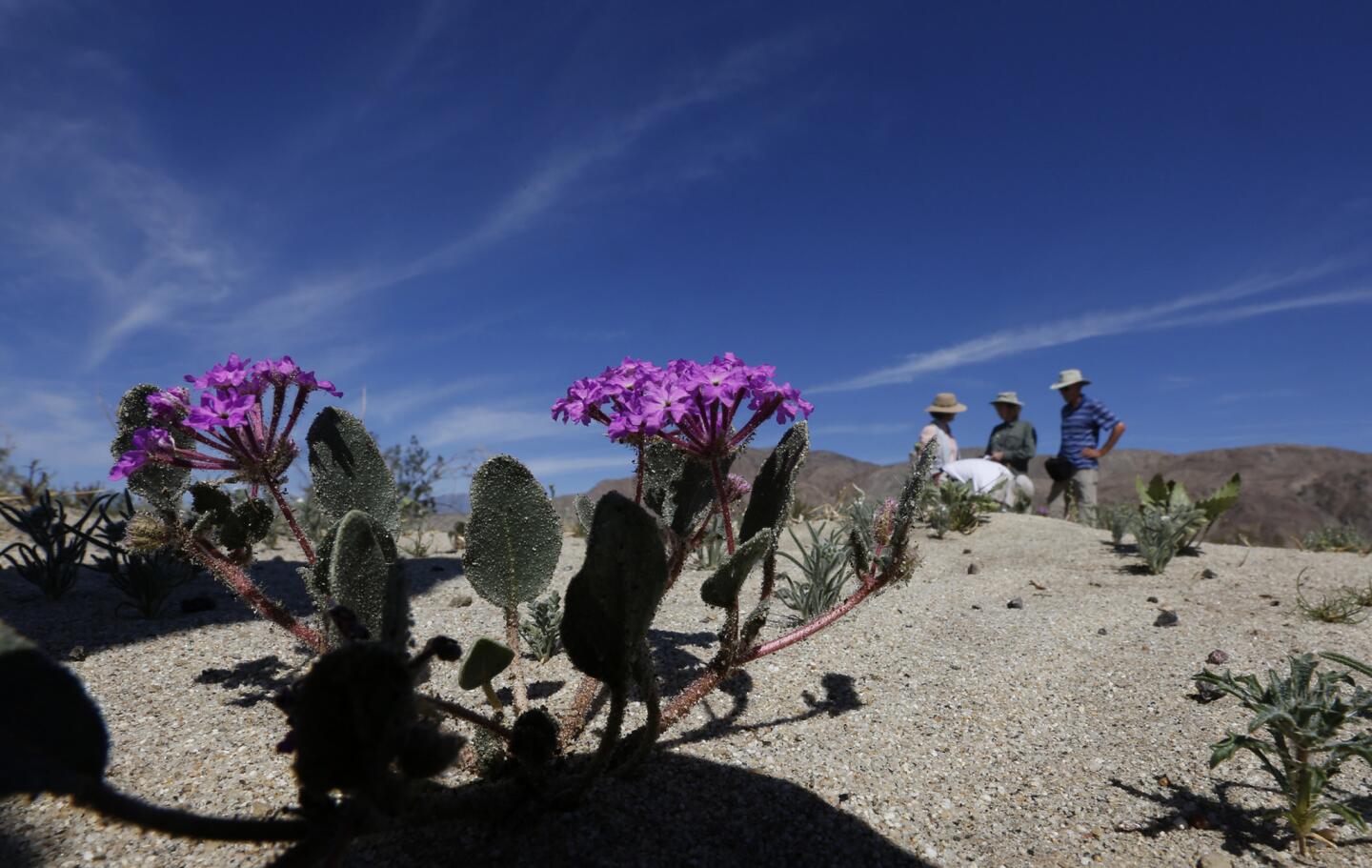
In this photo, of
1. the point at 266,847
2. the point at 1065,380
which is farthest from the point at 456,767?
the point at 1065,380

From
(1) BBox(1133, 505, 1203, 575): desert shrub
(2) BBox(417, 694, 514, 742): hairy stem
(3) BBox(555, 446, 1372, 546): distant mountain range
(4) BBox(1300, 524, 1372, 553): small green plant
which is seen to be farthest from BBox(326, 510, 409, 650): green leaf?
(3) BBox(555, 446, 1372, 546): distant mountain range

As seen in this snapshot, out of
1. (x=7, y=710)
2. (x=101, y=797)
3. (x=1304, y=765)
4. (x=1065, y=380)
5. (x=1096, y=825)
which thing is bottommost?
(x=1096, y=825)

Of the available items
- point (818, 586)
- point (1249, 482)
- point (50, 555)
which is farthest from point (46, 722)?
point (1249, 482)

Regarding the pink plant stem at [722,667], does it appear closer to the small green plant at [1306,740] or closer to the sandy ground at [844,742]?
the sandy ground at [844,742]

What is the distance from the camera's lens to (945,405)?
10492 mm

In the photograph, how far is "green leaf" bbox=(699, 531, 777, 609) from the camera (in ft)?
5.57

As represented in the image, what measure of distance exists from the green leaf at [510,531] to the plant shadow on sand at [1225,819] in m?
1.78

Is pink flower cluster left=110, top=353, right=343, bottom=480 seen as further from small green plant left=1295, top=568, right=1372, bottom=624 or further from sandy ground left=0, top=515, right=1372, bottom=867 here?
small green plant left=1295, top=568, right=1372, bottom=624

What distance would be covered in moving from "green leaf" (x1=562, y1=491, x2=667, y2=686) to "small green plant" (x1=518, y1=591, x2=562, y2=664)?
1.51m

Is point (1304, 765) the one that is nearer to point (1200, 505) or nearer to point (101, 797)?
point (101, 797)

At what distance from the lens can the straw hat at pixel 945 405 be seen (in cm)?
1032

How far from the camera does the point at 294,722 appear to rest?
4.05 ft

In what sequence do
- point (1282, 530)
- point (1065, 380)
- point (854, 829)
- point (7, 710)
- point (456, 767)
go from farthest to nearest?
point (1282, 530) < point (1065, 380) < point (456, 767) < point (854, 829) < point (7, 710)

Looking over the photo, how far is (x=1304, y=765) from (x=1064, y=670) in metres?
1.12
